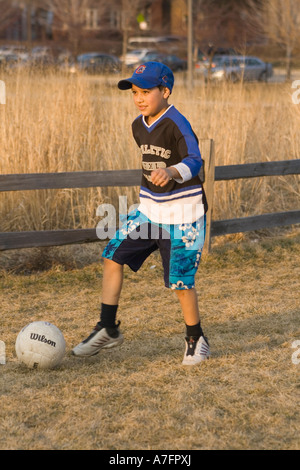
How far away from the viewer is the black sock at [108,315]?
13.9 ft

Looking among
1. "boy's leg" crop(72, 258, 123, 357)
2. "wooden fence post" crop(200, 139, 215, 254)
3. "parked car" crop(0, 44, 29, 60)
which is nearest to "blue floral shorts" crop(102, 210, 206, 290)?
"boy's leg" crop(72, 258, 123, 357)

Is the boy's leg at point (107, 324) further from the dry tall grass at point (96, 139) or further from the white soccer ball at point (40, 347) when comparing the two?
the dry tall grass at point (96, 139)

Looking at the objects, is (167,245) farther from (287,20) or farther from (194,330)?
(287,20)

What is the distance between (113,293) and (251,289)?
6.81 feet

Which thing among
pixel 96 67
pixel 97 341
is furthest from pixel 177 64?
pixel 97 341

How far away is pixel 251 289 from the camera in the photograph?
233 inches

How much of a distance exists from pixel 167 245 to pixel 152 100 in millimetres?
862

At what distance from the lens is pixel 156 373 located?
161 inches

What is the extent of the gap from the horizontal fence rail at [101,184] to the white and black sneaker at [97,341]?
207cm

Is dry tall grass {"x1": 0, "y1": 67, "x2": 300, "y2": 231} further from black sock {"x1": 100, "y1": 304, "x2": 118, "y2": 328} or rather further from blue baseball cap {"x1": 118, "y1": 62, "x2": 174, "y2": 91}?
blue baseball cap {"x1": 118, "y1": 62, "x2": 174, "y2": 91}

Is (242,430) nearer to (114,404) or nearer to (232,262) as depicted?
(114,404)

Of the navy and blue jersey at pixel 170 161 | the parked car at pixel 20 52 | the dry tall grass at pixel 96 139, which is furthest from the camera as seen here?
the parked car at pixel 20 52

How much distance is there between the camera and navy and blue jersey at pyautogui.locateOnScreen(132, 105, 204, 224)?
3861 mm

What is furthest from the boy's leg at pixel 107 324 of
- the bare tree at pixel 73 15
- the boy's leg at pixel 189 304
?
the bare tree at pixel 73 15
